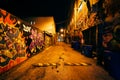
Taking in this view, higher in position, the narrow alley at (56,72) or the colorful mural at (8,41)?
the colorful mural at (8,41)

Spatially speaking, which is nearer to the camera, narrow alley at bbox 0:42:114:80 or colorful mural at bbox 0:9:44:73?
narrow alley at bbox 0:42:114:80

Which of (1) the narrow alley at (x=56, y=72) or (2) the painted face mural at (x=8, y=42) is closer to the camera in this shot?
(1) the narrow alley at (x=56, y=72)

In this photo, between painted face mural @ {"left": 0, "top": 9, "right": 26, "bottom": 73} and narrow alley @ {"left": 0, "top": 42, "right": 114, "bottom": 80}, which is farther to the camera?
painted face mural @ {"left": 0, "top": 9, "right": 26, "bottom": 73}

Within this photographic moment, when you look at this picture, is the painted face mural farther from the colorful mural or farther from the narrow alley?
the narrow alley

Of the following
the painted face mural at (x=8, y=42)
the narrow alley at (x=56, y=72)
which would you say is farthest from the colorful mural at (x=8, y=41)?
the narrow alley at (x=56, y=72)

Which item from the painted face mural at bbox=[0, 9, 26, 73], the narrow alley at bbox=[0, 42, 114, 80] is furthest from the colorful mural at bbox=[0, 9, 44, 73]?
the narrow alley at bbox=[0, 42, 114, 80]

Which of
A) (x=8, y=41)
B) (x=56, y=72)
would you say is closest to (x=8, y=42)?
(x=8, y=41)

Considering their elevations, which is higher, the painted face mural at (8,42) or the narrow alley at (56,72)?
the painted face mural at (8,42)

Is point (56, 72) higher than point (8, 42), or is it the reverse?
point (8, 42)

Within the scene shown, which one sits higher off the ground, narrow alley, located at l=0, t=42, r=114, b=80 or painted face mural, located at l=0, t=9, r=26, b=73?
painted face mural, located at l=0, t=9, r=26, b=73

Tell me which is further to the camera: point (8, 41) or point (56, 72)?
point (8, 41)

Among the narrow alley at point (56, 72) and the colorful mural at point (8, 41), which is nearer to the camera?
the narrow alley at point (56, 72)

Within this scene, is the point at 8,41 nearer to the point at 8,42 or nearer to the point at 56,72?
the point at 8,42

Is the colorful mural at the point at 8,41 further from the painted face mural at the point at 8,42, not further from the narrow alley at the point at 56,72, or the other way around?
the narrow alley at the point at 56,72
